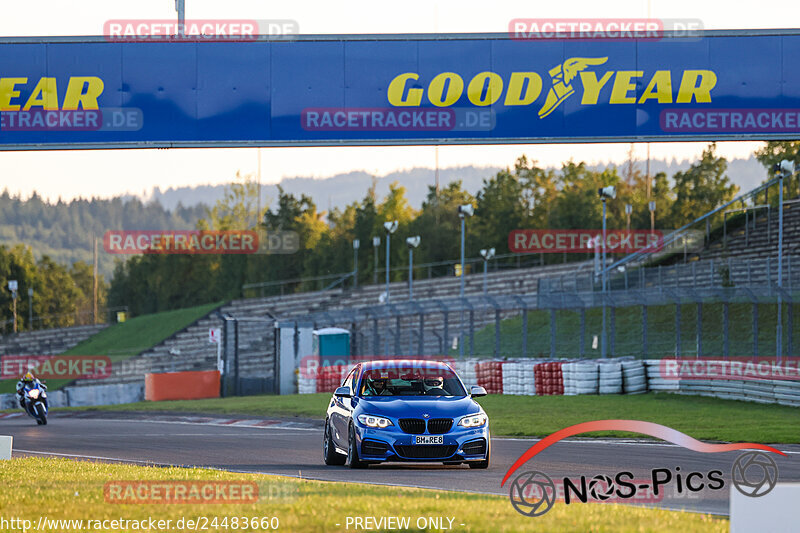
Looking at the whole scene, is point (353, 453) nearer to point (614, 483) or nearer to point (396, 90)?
point (614, 483)

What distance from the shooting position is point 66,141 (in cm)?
1728

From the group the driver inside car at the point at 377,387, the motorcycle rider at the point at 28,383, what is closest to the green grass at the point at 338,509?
the driver inside car at the point at 377,387

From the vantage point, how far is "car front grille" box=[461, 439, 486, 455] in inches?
588

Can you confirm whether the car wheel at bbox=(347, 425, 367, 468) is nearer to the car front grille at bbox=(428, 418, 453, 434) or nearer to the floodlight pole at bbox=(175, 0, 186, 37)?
the car front grille at bbox=(428, 418, 453, 434)

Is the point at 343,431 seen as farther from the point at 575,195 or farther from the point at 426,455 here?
the point at 575,195

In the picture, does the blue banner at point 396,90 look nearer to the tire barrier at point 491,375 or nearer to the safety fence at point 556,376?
the safety fence at point 556,376

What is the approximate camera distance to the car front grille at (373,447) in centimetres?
1489

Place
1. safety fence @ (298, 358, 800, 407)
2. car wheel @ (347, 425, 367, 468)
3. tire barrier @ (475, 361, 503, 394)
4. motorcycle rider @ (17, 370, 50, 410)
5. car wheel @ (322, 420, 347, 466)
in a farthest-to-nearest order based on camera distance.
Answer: tire barrier @ (475, 361, 503, 394), motorcycle rider @ (17, 370, 50, 410), safety fence @ (298, 358, 800, 407), car wheel @ (322, 420, 347, 466), car wheel @ (347, 425, 367, 468)

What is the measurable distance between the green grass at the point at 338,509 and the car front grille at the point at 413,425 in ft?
8.03

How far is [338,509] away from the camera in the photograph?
9.69 meters

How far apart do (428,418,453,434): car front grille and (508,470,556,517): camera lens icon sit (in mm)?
1127

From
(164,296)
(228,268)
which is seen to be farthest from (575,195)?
(164,296)

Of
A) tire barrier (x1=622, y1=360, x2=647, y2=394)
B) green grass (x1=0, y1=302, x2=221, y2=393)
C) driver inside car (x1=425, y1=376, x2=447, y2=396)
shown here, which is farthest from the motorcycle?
green grass (x1=0, y1=302, x2=221, y2=393)

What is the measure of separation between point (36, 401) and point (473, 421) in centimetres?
1886
